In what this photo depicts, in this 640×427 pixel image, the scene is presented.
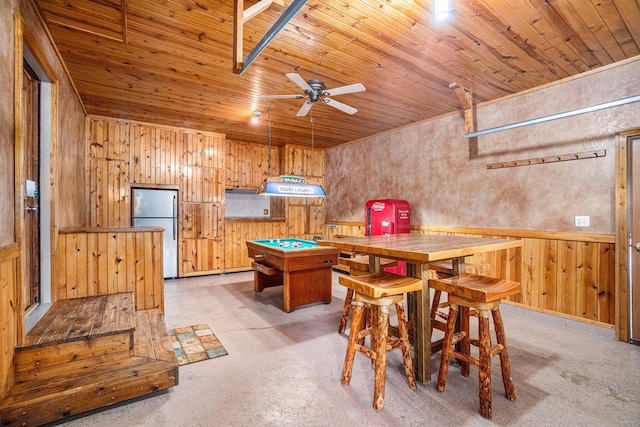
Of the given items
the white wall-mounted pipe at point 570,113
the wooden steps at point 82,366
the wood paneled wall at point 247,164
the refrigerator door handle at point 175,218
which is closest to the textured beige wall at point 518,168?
the white wall-mounted pipe at point 570,113

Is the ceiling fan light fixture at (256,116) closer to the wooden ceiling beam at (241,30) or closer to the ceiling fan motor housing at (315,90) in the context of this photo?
the ceiling fan motor housing at (315,90)

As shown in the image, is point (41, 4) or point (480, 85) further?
point (480, 85)

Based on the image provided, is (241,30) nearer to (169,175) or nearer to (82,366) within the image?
(82,366)

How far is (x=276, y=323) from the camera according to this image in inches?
137

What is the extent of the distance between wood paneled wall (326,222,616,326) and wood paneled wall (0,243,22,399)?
4956mm

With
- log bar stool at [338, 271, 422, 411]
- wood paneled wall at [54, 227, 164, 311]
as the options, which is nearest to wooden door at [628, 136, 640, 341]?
log bar stool at [338, 271, 422, 411]

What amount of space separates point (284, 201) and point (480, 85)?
4.50 meters

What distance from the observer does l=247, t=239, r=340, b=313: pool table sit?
A: 3742mm

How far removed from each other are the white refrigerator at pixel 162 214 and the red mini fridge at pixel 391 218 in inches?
152

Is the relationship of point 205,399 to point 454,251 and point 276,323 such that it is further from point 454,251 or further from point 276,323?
point 454,251

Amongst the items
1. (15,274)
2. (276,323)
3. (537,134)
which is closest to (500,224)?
(537,134)

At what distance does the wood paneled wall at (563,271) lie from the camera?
10.6 feet

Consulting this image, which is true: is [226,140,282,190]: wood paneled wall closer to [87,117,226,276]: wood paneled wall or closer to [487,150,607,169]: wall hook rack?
[87,117,226,276]: wood paneled wall

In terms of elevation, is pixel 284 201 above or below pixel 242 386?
above
